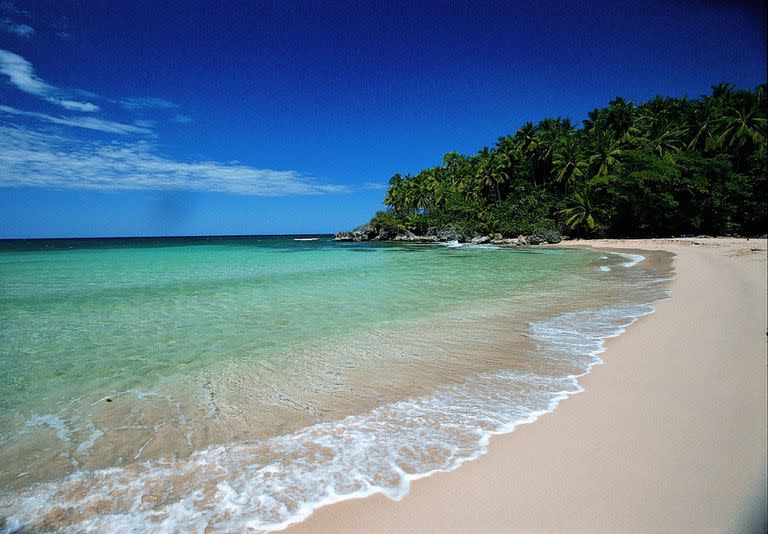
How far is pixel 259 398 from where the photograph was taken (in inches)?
177

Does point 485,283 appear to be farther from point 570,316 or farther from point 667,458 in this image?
point 667,458

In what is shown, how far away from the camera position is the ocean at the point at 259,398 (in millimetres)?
2809

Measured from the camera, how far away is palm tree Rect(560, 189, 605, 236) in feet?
132

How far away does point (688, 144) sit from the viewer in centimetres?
3897

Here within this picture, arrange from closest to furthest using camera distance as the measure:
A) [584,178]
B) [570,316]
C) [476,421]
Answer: [476,421]
[570,316]
[584,178]

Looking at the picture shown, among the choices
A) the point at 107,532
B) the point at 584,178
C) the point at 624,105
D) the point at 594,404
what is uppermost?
the point at 624,105

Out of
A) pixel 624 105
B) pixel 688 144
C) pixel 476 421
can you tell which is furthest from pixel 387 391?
pixel 624 105

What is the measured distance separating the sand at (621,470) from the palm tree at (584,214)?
40353mm

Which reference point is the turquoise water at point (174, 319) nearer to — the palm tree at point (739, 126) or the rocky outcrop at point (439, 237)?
the palm tree at point (739, 126)

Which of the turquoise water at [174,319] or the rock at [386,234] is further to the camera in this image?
the rock at [386,234]

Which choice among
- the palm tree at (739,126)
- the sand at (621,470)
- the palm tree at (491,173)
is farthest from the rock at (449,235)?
the sand at (621,470)

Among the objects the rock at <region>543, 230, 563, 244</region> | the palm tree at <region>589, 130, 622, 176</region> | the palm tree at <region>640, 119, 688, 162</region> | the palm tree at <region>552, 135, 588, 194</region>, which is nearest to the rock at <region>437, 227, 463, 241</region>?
the rock at <region>543, 230, 563, 244</region>

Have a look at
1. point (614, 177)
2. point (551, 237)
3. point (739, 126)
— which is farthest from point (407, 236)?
point (739, 126)

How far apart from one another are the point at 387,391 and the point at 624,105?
5590cm
